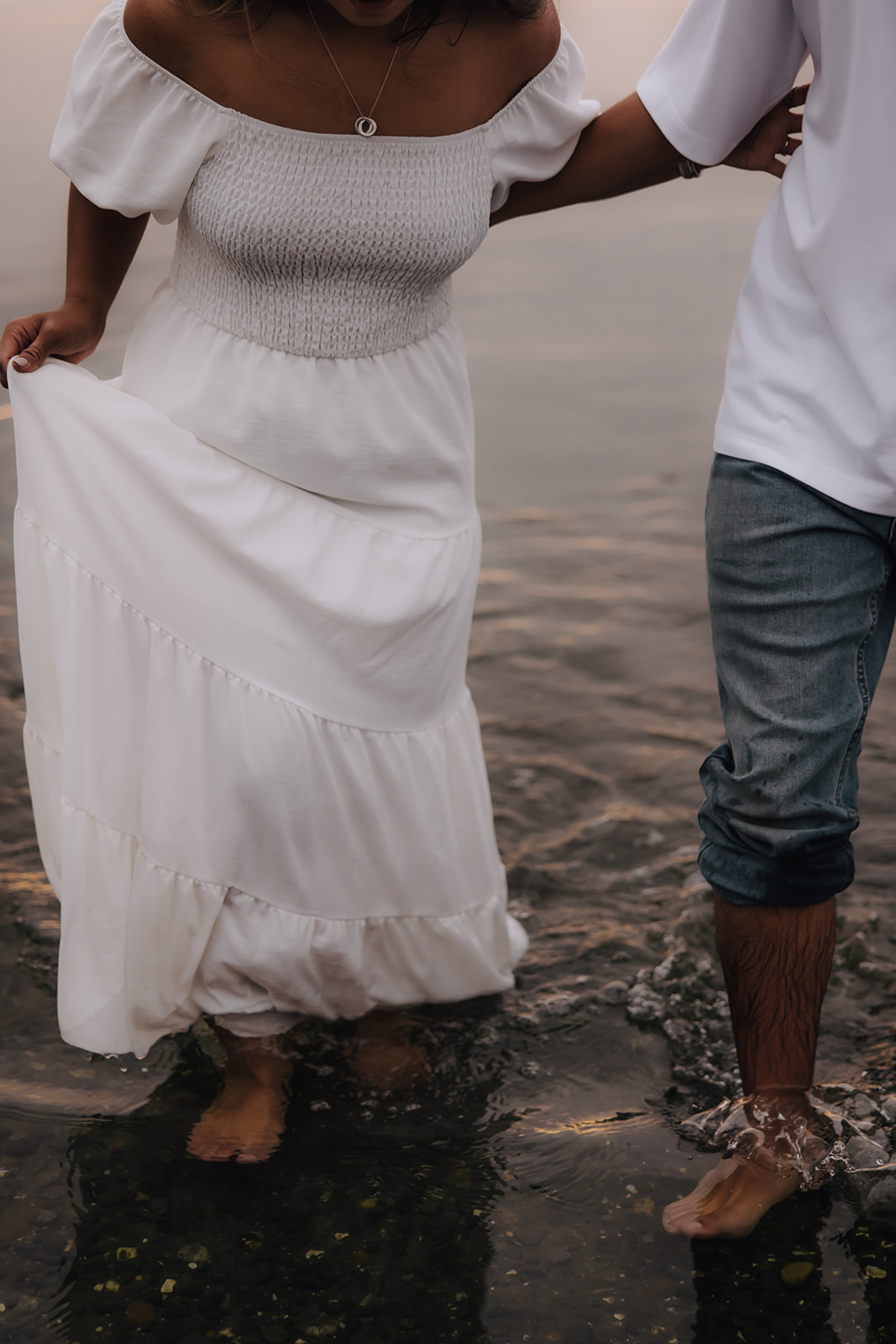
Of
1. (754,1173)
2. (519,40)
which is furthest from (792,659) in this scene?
(519,40)

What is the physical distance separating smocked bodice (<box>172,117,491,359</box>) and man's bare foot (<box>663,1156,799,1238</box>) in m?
1.19

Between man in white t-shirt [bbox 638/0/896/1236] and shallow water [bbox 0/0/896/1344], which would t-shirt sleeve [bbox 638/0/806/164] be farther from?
shallow water [bbox 0/0/896/1344]

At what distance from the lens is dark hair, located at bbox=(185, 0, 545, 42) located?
170cm

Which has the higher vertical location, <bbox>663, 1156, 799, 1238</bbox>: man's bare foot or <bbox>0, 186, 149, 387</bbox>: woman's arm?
<bbox>0, 186, 149, 387</bbox>: woman's arm

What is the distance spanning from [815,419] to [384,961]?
97cm

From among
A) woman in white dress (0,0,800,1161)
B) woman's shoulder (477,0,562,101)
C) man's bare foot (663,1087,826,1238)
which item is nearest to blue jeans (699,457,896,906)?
man's bare foot (663,1087,826,1238)

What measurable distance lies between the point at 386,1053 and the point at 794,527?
1045mm

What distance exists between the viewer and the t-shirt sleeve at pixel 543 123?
1.89 meters

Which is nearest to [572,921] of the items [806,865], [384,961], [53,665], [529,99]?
[384,961]

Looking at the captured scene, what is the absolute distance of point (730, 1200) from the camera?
1824 millimetres

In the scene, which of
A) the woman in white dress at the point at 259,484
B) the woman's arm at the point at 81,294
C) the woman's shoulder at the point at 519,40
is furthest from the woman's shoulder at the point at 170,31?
the woman's shoulder at the point at 519,40

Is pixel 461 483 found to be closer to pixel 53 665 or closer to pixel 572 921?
pixel 53 665

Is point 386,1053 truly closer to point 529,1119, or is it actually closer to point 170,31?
point 529,1119

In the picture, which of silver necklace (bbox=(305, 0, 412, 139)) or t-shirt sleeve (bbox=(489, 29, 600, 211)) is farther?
t-shirt sleeve (bbox=(489, 29, 600, 211))
